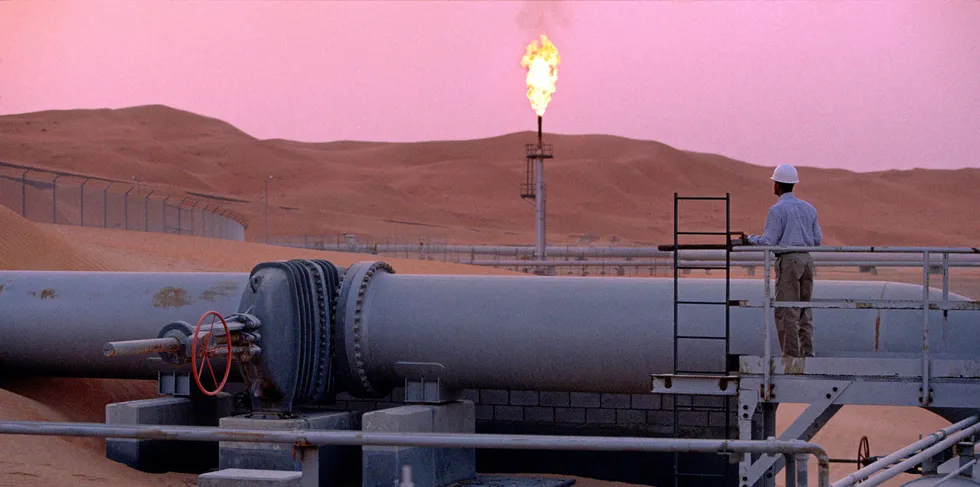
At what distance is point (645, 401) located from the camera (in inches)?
566

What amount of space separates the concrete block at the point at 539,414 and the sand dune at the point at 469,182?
80.8 meters

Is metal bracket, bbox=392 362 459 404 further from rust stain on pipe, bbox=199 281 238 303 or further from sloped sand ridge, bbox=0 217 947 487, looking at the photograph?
sloped sand ridge, bbox=0 217 947 487

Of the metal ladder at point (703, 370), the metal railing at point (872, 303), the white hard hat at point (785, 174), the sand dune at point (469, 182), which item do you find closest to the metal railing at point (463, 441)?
the metal ladder at point (703, 370)

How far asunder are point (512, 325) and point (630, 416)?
83.3 inches

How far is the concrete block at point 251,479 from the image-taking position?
9.68m

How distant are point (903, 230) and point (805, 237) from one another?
376 feet

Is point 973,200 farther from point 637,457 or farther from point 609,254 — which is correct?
point 637,457

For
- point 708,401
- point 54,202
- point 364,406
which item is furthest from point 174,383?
point 54,202

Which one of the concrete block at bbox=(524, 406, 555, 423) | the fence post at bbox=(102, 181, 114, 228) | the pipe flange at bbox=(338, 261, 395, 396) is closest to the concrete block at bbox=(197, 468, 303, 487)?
the pipe flange at bbox=(338, 261, 395, 396)

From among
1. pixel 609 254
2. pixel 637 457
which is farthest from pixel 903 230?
pixel 637 457

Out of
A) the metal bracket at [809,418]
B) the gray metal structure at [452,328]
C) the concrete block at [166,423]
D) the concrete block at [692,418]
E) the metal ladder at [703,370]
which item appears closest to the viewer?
the metal bracket at [809,418]

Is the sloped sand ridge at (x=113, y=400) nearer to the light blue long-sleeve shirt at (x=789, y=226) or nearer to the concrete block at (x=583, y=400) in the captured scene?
the concrete block at (x=583, y=400)

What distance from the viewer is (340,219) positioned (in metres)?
103

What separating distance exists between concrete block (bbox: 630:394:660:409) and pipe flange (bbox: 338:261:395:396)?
9.69 feet
